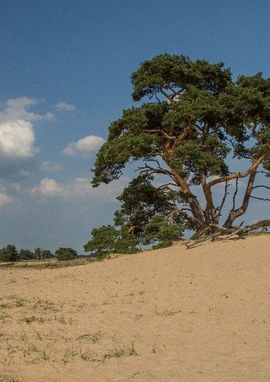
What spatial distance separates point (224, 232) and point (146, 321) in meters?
12.5

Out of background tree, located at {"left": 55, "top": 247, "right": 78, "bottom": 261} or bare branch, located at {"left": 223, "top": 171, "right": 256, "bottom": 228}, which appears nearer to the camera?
bare branch, located at {"left": 223, "top": 171, "right": 256, "bottom": 228}

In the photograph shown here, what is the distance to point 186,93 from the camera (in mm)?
24703

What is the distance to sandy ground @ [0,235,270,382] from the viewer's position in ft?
22.4

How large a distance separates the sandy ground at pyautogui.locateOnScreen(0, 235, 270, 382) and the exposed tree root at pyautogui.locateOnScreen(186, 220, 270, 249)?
6.76 feet

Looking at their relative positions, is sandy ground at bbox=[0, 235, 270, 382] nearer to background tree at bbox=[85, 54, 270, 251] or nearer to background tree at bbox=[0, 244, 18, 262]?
background tree at bbox=[85, 54, 270, 251]

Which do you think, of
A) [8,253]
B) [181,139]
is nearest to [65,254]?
[8,253]

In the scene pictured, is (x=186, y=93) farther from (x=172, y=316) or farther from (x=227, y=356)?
(x=227, y=356)

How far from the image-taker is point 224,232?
873 inches

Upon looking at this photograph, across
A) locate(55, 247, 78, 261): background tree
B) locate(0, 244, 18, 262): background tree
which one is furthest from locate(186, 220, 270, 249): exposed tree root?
locate(0, 244, 18, 262): background tree

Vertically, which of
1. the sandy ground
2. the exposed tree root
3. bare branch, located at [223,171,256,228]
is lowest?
the sandy ground

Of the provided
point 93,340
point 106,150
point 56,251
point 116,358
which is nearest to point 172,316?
point 93,340

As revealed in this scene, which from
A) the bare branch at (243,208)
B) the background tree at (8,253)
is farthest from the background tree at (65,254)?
the bare branch at (243,208)

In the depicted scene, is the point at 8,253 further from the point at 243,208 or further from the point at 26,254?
the point at 243,208

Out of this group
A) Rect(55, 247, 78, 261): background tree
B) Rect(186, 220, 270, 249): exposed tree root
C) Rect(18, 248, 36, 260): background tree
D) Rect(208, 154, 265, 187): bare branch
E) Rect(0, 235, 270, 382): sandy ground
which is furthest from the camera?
Rect(18, 248, 36, 260): background tree
